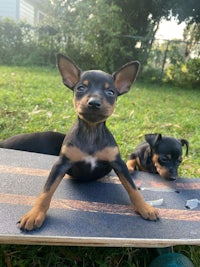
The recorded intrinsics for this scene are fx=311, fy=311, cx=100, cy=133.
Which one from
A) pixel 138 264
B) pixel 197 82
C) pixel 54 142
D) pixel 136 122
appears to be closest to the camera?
pixel 138 264

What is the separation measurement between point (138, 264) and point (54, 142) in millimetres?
1803

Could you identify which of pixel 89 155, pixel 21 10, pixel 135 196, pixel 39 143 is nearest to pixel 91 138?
pixel 89 155

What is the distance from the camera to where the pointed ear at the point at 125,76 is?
2.47 meters

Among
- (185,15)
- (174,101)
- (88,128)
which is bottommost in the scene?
(174,101)

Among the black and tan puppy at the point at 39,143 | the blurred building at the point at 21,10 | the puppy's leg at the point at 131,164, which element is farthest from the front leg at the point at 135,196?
the blurred building at the point at 21,10

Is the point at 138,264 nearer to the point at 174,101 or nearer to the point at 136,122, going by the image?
the point at 136,122

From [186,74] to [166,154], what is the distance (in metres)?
11.1

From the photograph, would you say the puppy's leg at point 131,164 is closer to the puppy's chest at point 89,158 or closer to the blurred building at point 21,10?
the puppy's chest at point 89,158

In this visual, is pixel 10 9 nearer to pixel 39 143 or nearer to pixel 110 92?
pixel 39 143

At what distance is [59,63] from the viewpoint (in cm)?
250

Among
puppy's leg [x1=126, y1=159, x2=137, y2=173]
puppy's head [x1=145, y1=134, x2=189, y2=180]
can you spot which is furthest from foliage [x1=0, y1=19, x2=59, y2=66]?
puppy's head [x1=145, y1=134, x2=189, y2=180]

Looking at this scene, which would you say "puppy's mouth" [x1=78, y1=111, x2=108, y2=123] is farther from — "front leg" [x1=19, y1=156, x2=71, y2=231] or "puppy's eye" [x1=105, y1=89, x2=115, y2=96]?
"front leg" [x1=19, y1=156, x2=71, y2=231]

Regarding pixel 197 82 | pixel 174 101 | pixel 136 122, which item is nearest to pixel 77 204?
pixel 136 122

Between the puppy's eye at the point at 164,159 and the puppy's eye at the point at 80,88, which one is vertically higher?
the puppy's eye at the point at 80,88
